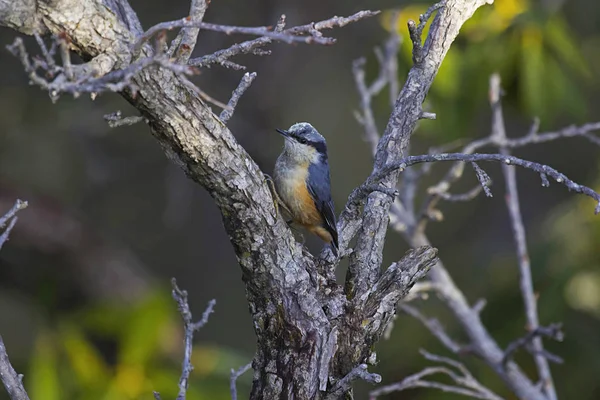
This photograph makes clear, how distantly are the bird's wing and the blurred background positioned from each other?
146cm

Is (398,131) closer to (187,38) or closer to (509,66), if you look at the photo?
(187,38)

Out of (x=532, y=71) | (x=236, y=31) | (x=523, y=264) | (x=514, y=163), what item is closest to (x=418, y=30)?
(x=514, y=163)

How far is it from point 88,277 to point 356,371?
15.2 ft

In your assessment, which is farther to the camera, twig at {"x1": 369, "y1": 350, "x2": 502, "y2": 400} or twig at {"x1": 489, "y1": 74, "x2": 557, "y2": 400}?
twig at {"x1": 489, "y1": 74, "x2": 557, "y2": 400}

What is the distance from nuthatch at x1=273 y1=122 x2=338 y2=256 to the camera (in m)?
3.54

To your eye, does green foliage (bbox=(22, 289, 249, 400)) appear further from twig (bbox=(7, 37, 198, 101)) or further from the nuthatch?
twig (bbox=(7, 37, 198, 101))

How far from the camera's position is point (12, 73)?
6.23m

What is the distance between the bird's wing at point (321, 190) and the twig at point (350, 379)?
1066 millimetres

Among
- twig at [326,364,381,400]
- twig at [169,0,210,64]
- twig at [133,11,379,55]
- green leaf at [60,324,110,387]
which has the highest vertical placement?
green leaf at [60,324,110,387]

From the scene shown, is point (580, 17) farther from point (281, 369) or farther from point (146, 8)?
point (281, 369)

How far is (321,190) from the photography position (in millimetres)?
3631

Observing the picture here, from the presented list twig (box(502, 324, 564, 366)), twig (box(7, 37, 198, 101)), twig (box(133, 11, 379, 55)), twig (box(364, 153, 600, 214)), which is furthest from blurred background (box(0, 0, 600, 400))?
twig (box(7, 37, 198, 101))

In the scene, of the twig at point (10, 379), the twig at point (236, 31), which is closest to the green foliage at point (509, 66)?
the twig at point (236, 31)

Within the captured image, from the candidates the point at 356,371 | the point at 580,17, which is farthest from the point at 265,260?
the point at 580,17
